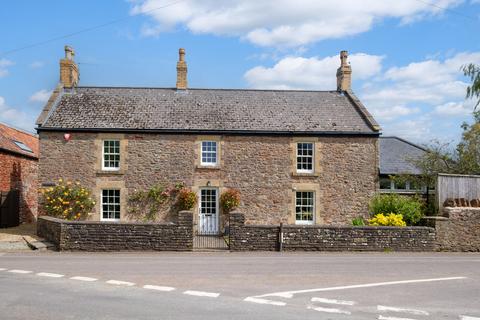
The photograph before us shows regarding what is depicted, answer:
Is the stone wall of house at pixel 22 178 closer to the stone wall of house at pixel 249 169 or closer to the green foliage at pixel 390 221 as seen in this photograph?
the stone wall of house at pixel 249 169

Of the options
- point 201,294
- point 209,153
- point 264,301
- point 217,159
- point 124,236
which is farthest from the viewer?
point 209,153

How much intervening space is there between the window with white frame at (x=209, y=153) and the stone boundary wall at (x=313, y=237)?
22.3 feet

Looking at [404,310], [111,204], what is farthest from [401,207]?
[111,204]

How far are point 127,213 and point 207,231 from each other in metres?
4.01

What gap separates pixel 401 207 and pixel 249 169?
7561 mm

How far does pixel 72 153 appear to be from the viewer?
80.6 ft

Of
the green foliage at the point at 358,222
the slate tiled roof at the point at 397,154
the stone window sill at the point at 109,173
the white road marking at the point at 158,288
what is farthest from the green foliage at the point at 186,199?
the white road marking at the point at 158,288

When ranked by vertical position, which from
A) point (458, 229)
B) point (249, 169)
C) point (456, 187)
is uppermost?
point (249, 169)

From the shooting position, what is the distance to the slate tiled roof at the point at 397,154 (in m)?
29.1

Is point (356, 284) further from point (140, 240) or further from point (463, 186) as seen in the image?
point (463, 186)

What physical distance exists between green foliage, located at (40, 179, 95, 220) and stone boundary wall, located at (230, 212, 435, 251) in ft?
29.6

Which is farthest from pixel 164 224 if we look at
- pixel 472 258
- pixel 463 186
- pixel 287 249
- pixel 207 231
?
pixel 463 186

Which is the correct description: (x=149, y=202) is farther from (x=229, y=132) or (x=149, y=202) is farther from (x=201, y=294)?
(x=201, y=294)

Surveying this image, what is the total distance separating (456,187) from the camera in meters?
20.7
